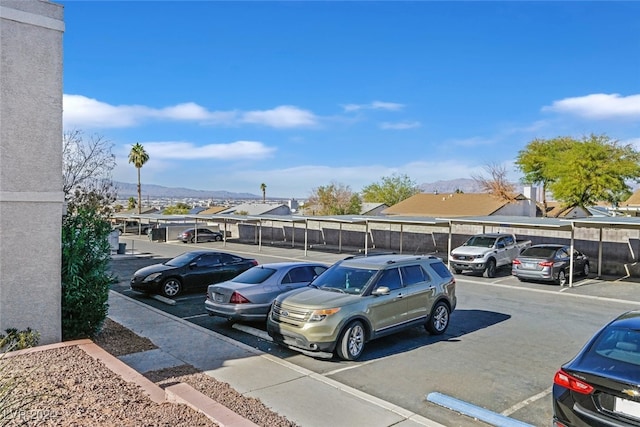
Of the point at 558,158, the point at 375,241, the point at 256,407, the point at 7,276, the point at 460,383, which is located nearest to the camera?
the point at 256,407

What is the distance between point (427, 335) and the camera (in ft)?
32.6

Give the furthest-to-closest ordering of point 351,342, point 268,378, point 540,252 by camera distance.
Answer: point 540,252
point 351,342
point 268,378

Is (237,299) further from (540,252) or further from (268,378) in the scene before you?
(540,252)

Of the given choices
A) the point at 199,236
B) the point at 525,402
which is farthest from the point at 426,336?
the point at 199,236

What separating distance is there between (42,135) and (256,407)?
5807 millimetres

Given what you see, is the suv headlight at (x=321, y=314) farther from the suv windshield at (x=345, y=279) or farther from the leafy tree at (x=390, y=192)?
the leafy tree at (x=390, y=192)

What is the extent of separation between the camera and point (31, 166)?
7848 mm

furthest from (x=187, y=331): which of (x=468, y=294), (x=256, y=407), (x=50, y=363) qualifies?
(x=468, y=294)

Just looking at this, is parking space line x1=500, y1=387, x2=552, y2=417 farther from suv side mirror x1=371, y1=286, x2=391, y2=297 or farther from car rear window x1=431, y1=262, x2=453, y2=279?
car rear window x1=431, y1=262, x2=453, y2=279

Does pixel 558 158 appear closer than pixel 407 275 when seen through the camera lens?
No

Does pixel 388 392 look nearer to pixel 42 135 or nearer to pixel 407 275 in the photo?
pixel 407 275

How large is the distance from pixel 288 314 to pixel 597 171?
1314 inches

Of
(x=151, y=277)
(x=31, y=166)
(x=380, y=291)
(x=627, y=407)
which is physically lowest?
(x=151, y=277)

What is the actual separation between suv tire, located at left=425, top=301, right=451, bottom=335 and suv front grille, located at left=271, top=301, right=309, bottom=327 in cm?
303
